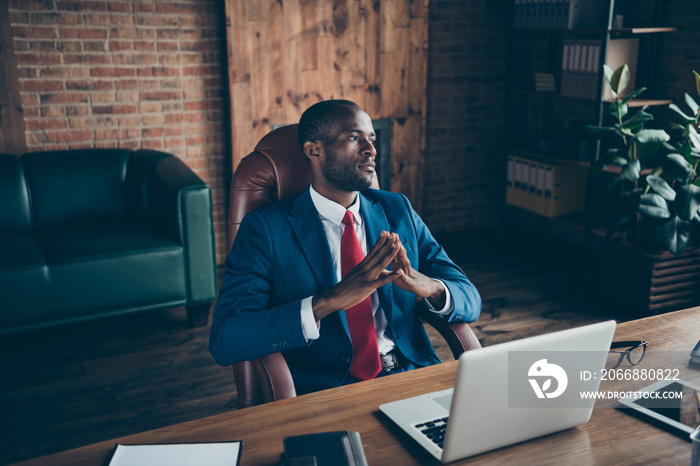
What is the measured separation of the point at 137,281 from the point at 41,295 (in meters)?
0.44

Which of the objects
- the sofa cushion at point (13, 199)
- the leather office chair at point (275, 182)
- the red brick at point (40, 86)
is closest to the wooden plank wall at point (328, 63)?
the red brick at point (40, 86)

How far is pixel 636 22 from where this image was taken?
13.3 feet

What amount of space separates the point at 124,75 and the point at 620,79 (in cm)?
293

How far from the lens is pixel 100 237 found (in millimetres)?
3344

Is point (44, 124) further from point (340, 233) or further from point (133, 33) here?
point (340, 233)

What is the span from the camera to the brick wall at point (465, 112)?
4.71m

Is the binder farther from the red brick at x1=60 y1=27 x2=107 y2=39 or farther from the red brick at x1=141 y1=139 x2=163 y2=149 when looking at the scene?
the red brick at x1=60 y1=27 x2=107 y2=39

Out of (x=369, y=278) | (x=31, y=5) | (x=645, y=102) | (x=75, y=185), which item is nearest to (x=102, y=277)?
(x=75, y=185)

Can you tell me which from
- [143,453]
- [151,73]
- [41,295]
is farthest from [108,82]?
[143,453]

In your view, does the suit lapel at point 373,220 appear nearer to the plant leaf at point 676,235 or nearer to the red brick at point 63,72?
the plant leaf at point 676,235

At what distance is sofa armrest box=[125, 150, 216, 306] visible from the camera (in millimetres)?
3250

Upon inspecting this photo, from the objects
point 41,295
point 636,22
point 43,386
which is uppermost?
point 636,22

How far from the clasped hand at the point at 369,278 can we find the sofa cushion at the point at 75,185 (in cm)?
246

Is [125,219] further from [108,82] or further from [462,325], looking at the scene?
[462,325]
